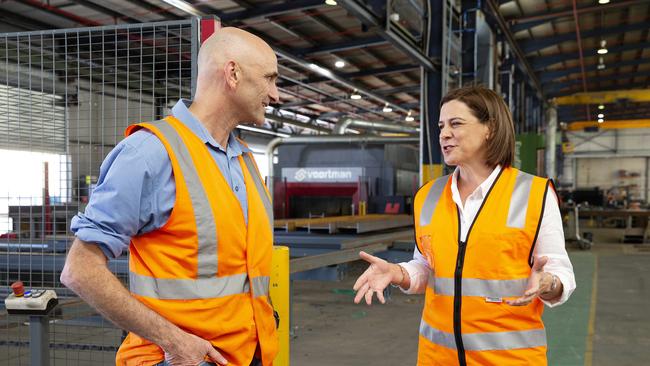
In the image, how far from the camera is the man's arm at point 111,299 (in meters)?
1.20

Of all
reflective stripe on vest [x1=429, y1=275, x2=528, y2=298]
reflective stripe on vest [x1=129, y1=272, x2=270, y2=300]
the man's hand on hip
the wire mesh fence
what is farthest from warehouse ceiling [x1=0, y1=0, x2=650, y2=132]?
the man's hand on hip

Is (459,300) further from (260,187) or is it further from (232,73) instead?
(232,73)

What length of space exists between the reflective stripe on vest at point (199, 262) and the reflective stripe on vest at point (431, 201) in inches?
29.6

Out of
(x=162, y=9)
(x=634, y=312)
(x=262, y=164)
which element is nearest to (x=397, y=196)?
(x=634, y=312)

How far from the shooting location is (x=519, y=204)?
5.35ft

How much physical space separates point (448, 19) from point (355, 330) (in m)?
6.22

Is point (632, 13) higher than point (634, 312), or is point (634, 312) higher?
point (632, 13)

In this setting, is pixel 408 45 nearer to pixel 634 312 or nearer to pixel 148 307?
pixel 634 312

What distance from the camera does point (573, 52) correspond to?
1642 cm

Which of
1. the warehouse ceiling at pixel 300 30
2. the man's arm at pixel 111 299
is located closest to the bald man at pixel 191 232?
the man's arm at pixel 111 299

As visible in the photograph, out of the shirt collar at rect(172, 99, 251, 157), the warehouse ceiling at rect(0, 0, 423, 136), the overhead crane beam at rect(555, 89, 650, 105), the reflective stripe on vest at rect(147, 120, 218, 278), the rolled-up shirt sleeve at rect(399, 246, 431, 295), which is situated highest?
the overhead crane beam at rect(555, 89, 650, 105)

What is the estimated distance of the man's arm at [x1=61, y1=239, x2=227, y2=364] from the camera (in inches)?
47.3

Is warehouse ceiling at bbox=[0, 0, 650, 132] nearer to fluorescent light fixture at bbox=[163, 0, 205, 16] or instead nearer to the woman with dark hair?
fluorescent light fixture at bbox=[163, 0, 205, 16]

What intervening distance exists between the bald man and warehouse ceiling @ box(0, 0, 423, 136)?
5.50 m
